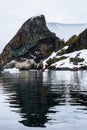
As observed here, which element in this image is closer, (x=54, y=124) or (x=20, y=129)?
(x=20, y=129)

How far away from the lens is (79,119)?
2439 cm

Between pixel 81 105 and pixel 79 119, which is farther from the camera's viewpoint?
pixel 81 105

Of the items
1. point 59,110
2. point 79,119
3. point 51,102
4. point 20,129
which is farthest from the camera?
point 51,102

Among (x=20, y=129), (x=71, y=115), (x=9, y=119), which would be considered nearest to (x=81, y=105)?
(x=71, y=115)

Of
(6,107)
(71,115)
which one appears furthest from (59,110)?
(6,107)

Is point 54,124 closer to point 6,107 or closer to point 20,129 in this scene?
point 20,129

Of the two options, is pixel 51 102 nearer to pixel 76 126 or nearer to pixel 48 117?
pixel 48 117

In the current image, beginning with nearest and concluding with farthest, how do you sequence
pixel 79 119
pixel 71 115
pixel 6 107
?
pixel 79 119
pixel 71 115
pixel 6 107

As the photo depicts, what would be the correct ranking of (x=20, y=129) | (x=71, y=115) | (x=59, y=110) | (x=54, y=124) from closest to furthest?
(x=20, y=129)
(x=54, y=124)
(x=71, y=115)
(x=59, y=110)

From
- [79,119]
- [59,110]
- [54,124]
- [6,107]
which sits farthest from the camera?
[6,107]

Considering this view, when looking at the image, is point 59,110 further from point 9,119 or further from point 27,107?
point 9,119

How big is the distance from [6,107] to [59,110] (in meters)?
4.79

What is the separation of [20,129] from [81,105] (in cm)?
1128

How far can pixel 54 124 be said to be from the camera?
74.0 ft
